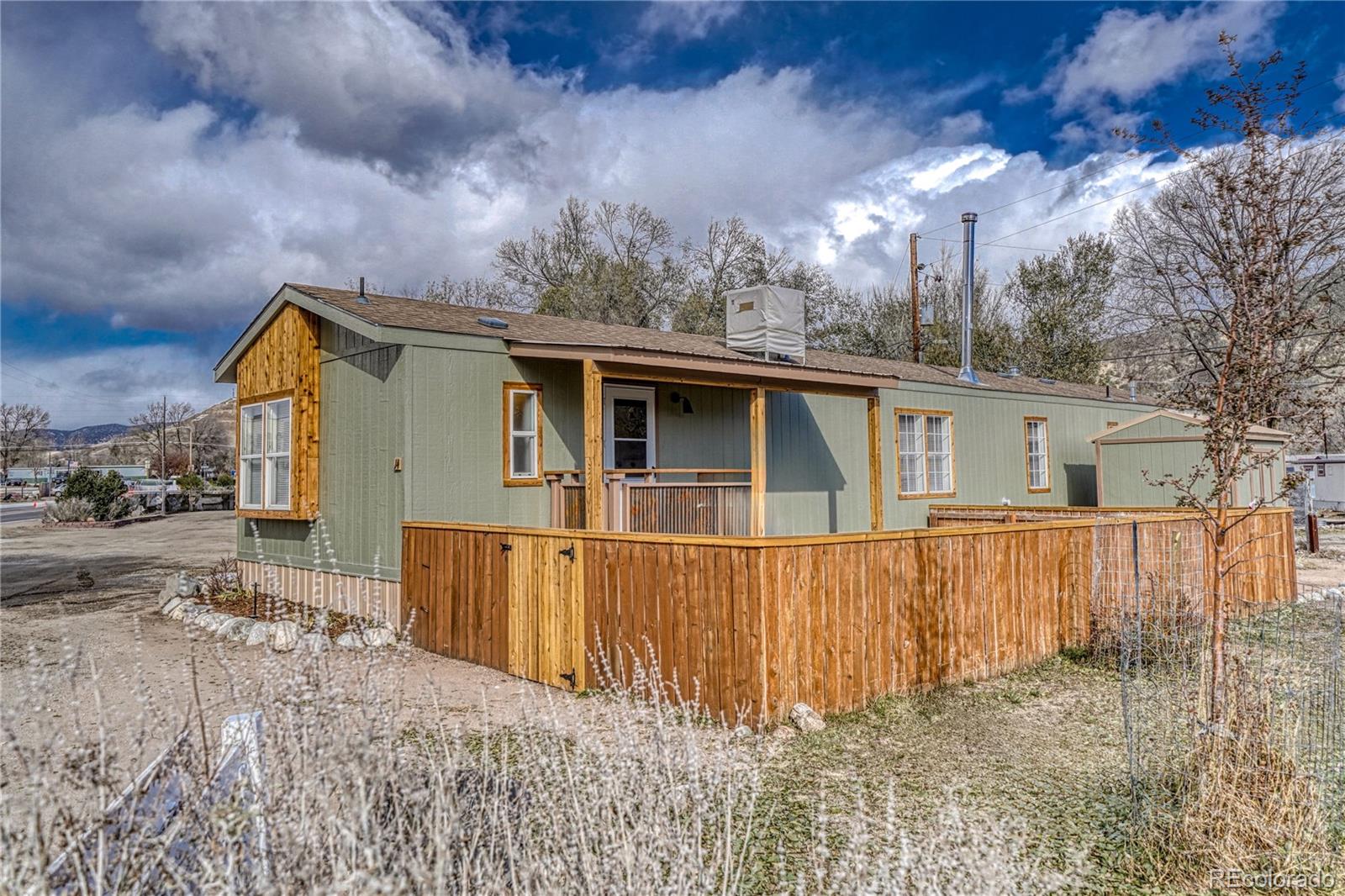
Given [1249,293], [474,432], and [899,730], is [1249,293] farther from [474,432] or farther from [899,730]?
[474,432]

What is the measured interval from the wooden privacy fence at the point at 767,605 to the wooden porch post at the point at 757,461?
2933 millimetres

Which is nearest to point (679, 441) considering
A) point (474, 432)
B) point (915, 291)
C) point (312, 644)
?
point (474, 432)

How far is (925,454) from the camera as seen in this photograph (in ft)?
43.1

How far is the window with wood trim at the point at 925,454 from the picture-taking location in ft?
41.9

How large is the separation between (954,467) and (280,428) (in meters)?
10.4

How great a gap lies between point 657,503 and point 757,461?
1.24 m

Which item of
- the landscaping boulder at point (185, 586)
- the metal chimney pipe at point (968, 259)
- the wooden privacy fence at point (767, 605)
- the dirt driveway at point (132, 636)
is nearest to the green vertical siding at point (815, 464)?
the wooden privacy fence at point (767, 605)

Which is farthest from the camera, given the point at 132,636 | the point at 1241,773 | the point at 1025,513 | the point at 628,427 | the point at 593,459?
the point at 1025,513

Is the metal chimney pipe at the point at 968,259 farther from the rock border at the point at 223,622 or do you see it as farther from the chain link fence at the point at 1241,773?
the rock border at the point at 223,622

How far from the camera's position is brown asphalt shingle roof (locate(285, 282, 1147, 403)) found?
341 inches

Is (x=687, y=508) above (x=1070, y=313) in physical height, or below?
below

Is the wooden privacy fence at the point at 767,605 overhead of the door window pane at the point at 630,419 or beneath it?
beneath

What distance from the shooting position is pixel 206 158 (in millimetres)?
17031

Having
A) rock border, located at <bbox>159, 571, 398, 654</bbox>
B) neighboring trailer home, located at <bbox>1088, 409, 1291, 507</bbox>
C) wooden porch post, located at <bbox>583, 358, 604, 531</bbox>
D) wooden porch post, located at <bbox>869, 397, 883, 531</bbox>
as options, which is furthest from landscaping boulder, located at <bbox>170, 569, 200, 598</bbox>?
neighboring trailer home, located at <bbox>1088, 409, 1291, 507</bbox>
